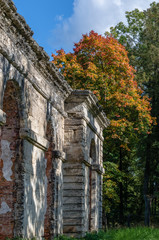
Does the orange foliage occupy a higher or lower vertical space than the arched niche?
higher

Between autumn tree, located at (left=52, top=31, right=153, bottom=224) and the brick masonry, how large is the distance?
16.6ft

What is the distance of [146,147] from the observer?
28609mm

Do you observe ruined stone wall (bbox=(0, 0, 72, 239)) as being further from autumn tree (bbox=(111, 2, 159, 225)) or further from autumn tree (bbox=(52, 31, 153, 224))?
autumn tree (bbox=(111, 2, 159, 225))

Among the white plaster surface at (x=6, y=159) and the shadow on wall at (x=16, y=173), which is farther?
the white plaster surface at (x=6, y=159)

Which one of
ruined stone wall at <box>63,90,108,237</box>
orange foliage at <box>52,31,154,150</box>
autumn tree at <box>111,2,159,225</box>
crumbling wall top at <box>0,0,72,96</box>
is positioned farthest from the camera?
autumn tree at <box>111,2,159,225</box>

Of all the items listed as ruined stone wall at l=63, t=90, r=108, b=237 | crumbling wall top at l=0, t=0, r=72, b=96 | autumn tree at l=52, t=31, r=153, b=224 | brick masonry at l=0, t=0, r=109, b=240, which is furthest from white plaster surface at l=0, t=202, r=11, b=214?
autumn tree at l=52, t=31, r=153, b=224

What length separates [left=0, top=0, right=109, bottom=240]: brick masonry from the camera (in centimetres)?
875

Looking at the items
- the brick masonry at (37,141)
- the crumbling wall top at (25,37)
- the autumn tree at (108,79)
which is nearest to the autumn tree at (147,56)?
the autumn tree at (108,79)

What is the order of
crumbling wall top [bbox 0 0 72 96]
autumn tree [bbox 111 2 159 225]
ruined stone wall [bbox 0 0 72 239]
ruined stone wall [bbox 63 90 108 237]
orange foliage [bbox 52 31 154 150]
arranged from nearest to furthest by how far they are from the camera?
crumbling wall top [bbox 0 0 72 96] → ruined stone wall [bbox 0 0 72 239] → ruined stone wall [bbox 63 90 108 237] → orange foliage [bbox 52 31 154 150] → autumn tree [bbox 111 2 159 225]

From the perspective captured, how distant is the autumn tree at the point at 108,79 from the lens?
800 inches

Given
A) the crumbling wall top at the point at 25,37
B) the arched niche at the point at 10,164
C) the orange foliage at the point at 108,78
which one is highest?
the orange foliage at the point at 108,78

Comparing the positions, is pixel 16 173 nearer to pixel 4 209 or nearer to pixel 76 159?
pixel 4 209

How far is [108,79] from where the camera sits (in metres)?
20.4

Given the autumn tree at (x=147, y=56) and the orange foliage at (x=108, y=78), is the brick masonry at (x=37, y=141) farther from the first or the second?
the autumn tree at (x=147, y=56)
